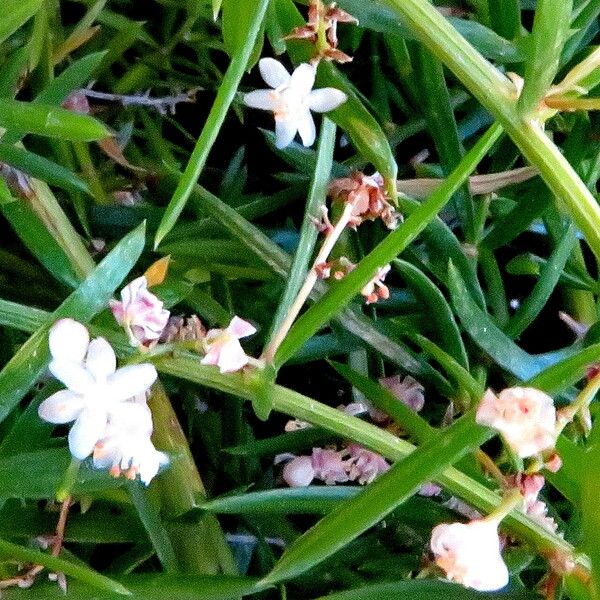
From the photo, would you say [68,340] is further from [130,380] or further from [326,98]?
[326,98]

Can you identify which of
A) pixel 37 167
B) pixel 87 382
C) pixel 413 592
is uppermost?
pixel 37 167

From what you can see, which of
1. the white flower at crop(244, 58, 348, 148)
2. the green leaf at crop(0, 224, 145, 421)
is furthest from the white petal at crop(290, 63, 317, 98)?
the green leaf at crop(0, 224, 145, 421)

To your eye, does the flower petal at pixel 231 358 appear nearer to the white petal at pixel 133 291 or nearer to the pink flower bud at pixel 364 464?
the white petal at pixel 133 291

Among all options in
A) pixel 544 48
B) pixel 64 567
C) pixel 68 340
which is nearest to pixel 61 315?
pixel 68 340

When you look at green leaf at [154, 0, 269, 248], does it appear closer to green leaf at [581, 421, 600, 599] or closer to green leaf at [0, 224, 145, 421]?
green leaf at [0, 224, 145, 421]

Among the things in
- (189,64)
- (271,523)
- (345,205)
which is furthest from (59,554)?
(189,64)

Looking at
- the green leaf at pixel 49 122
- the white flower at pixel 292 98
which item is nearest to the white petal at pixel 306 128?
the white flower at pixel 292 98

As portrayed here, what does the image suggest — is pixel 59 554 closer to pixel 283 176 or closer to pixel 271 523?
pixel 271 523
